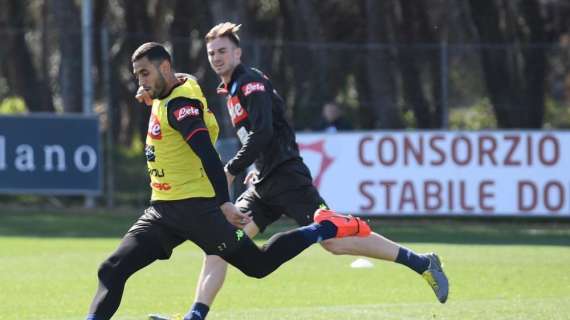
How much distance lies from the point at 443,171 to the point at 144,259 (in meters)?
11.1

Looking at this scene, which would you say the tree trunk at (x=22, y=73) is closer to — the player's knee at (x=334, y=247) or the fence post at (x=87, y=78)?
the fence post at (x=87, y=78)

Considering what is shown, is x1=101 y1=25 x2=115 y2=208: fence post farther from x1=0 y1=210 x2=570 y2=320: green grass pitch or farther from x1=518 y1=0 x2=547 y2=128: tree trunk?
x1=518 y1=0 x2=547 y2=128: tree trunk

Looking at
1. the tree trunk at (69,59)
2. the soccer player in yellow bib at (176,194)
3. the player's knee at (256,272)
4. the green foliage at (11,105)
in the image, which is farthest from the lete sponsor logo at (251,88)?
the green foliage at (11,105)

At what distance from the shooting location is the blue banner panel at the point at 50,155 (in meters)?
20.1

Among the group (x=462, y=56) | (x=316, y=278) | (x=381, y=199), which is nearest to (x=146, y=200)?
(x=381, y=199)

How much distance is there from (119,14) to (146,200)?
18616 mm

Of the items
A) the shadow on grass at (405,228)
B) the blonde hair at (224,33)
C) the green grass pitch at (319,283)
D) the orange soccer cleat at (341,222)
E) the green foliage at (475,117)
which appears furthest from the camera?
the green foliage at (475,117)

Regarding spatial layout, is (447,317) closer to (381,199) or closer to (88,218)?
(381,199)

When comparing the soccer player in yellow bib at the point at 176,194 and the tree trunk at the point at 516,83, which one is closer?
the soccer player in yellow bib at the point at 176,194

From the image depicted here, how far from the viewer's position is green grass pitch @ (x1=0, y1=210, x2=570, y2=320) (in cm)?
979

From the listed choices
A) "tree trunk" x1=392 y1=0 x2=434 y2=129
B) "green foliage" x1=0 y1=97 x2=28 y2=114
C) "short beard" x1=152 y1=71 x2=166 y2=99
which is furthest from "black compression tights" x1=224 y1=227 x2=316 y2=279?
"green foliage" x1=0 y1=97 x2=28 y2=114

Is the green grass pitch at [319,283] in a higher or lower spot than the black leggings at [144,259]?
lower

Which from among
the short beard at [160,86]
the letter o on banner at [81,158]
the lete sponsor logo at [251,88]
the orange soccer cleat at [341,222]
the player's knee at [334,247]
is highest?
the short beard at [160,86]

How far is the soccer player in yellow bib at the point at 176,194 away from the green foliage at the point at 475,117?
41.5ft
